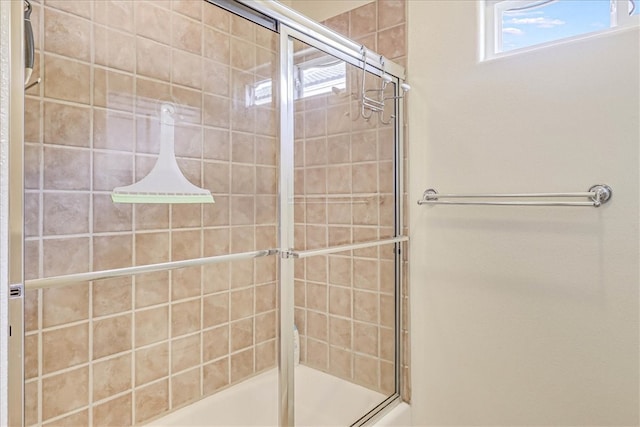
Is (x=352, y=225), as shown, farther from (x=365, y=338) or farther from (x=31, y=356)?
(x=31, y=356)

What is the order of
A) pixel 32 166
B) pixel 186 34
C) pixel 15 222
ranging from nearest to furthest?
pixel 15 222
pixel 32 166
pixel 186 34

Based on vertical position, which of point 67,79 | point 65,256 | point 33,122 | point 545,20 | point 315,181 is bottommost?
point 65,256

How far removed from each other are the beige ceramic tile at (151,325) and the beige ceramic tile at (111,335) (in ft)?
0.13

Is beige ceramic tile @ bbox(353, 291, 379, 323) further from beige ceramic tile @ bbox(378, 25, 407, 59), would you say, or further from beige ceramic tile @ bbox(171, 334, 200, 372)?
beige ceramic tile @ bbox(378, 25, 407, 59)

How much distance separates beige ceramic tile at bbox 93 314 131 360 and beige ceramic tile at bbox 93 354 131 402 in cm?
4

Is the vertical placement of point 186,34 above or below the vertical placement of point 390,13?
below

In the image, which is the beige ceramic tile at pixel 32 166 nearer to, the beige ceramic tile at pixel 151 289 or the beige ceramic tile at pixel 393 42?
the beige ceramic tile at pixel 151 289

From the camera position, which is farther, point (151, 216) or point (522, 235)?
point (151, 216)

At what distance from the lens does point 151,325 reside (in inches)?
63.6

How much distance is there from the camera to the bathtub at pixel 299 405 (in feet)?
5.24

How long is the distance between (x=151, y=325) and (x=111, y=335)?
16 cm

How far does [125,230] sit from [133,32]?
0.77 m

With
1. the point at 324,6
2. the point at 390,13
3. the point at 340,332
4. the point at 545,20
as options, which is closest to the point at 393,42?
the point at 390,13

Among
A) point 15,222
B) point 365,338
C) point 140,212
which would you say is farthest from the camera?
point 365,338
